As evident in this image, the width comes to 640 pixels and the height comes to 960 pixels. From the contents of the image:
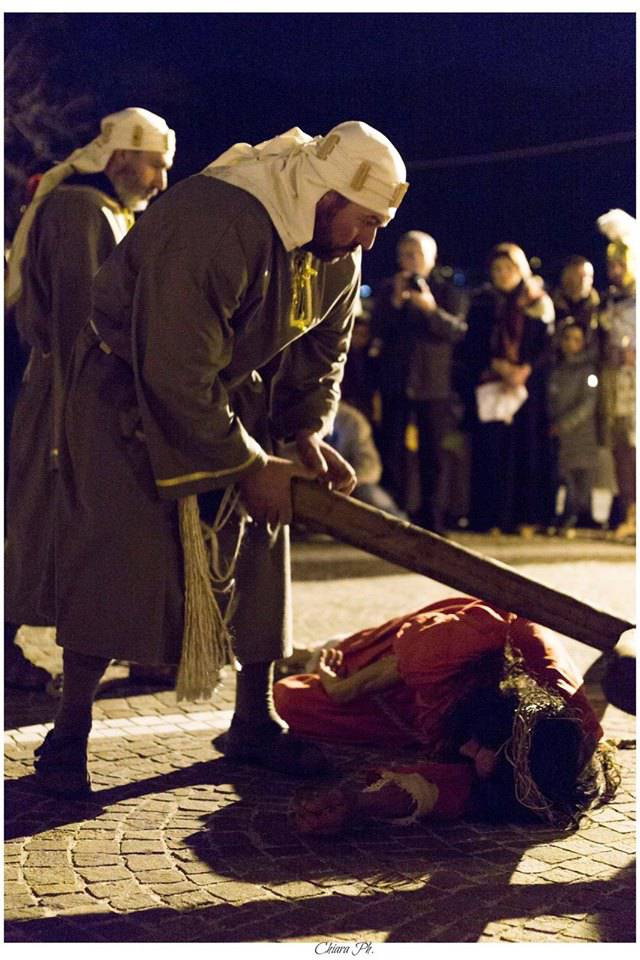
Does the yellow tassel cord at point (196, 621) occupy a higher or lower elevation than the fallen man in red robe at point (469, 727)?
higher

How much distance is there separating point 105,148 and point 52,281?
58 centimetres

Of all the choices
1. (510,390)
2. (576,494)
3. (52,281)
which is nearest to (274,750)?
(52,281)

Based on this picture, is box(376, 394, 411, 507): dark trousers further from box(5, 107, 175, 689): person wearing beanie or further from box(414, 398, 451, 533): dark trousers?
box(5, 107, 175, 689): person wearing beanie

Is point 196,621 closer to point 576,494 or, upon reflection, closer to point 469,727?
point 469,727

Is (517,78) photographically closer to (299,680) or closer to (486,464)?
(486,464)

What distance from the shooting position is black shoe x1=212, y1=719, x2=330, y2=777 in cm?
483

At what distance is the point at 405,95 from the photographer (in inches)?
727

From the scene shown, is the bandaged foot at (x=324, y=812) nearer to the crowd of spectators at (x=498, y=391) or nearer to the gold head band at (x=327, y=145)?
the gold head band at (x=327, y=145)

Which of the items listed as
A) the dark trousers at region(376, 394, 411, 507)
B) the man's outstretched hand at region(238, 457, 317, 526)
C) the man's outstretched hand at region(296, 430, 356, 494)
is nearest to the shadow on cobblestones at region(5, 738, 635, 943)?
the man's outstretched hand at region(238, 457, 317, 526)

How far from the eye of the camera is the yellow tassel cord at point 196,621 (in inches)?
176

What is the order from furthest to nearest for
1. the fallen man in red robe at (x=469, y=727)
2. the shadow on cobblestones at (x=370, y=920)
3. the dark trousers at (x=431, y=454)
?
the dark trousers at (x=431, y=454), the fallen man in red robe at (x=469, y=727), the shadow on cobblestones at (x=370, y=920)

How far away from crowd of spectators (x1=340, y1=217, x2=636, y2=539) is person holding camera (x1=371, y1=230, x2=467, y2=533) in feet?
0.04

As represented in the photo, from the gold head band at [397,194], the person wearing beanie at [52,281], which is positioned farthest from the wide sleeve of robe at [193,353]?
the person wearing beanie at [52,281]

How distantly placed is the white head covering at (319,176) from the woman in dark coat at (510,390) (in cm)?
709
